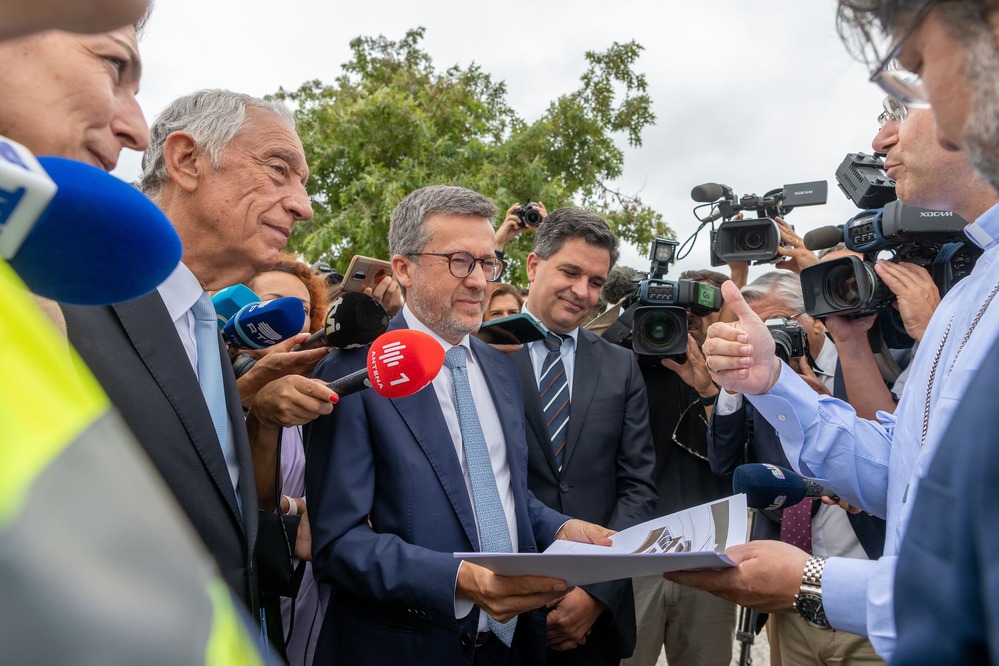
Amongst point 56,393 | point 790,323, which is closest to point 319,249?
point 790,323

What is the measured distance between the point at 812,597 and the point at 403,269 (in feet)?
6.55

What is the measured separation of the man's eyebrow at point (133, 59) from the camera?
1.61 metres

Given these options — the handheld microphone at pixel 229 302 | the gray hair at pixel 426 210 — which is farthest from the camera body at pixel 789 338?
the handheld microphone at pixel 229 302

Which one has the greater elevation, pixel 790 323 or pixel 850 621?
pixel 790 323

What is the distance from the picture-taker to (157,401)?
69.7 inches

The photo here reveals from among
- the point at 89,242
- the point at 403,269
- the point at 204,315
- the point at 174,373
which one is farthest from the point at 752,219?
the point at 89,242

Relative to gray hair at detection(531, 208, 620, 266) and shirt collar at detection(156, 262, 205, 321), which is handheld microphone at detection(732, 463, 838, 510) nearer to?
shirt collar at detection(156, 262, 205, 321)

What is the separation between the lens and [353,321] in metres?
2.41

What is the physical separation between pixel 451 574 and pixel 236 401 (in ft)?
2.59

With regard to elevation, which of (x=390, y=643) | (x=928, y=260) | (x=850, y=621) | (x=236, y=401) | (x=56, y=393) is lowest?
(x=390, y=643)

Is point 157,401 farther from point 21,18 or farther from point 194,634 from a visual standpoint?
point 194,634

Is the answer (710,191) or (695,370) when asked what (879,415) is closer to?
(695,370)

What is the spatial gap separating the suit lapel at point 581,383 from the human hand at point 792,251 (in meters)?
1.10

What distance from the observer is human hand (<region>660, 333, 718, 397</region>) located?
13.5 feet
